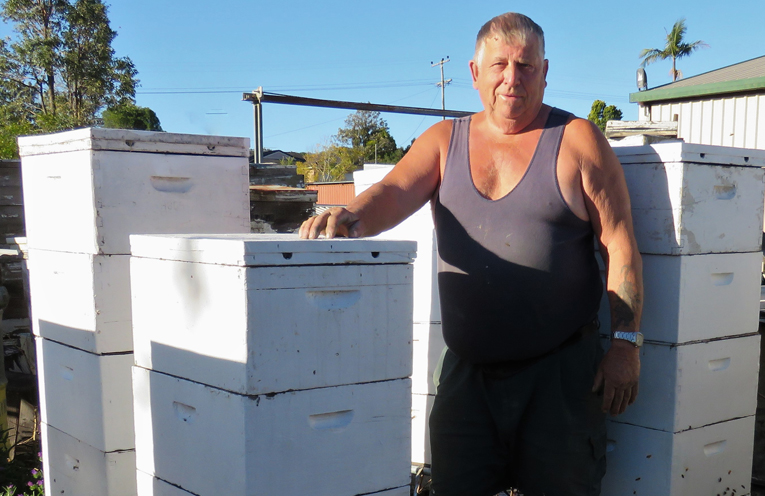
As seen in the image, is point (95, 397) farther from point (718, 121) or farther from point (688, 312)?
point (718, 121)

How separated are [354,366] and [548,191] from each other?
33.1 inches

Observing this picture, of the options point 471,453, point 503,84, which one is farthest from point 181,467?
point 503,84

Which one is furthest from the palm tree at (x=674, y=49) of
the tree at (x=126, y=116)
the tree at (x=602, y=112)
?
the tree at (x=126, y=116)

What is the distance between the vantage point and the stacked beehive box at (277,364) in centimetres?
172

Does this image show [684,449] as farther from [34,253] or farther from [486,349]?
[34,253]

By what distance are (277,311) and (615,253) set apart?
3.69 ft

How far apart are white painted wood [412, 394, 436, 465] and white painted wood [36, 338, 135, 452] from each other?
1.18 meters

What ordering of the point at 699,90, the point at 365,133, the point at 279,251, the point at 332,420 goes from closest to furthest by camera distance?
1. the point at 279,251
2. the point at 332,420
3. the point at 699,90
4. the point at 365,133

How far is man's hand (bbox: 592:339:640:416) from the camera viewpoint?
219 centimetres

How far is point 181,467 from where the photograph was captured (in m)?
1.96

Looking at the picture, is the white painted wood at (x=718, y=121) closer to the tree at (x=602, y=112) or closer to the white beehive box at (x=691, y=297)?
the white beehive box at (x=691, y=297)

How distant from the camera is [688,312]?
2354 millimetres

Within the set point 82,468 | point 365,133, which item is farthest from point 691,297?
point 365,133

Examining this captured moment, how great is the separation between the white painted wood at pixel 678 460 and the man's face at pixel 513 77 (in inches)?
48.1
